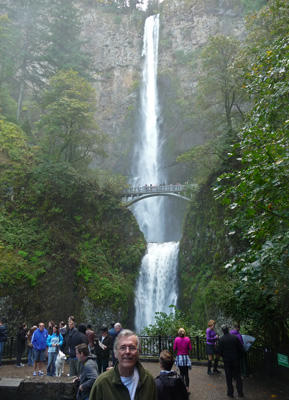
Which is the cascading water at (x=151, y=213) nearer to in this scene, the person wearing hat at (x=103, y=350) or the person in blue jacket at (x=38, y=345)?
the person in blue jacket at (x=38, y=345)

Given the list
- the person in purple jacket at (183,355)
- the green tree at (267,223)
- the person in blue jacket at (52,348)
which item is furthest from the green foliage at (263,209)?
the person in blue jacket at (52,348)

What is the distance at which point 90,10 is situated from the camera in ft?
182

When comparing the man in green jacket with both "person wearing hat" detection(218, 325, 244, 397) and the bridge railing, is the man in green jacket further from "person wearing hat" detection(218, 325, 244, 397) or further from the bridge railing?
the bridge railing

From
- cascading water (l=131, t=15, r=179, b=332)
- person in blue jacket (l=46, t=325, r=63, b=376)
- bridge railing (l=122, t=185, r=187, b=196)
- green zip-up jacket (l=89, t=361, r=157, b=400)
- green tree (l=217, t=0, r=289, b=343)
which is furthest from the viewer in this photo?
bridge railing (l=122, t=185, r=187, b=196)

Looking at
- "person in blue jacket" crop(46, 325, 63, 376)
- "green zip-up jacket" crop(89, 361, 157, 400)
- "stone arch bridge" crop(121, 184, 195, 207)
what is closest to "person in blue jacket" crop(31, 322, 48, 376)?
"person in blue jacket" crop(46, 325, 63, 376)

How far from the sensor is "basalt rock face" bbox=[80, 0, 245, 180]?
1699 inches

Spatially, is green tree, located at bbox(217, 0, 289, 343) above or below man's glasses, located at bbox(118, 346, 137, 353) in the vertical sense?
above

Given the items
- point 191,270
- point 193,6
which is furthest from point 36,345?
point 193,6

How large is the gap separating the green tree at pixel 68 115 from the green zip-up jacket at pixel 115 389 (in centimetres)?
2428

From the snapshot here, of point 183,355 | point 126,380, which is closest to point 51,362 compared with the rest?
point 183,355

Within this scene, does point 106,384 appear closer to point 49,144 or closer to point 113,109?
point 49,144

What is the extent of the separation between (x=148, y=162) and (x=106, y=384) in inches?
1573

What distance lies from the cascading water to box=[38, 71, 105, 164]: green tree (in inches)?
447

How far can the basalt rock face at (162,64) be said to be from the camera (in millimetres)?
43156
